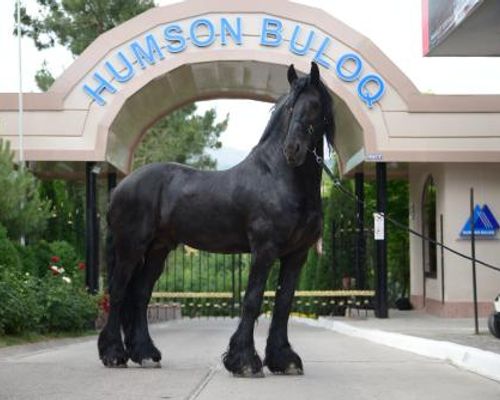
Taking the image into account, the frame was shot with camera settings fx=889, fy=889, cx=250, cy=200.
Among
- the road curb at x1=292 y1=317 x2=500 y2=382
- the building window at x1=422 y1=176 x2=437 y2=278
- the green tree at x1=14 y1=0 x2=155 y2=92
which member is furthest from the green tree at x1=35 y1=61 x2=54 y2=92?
the road curb at x1=292 y1=317 x2=500 y2=382

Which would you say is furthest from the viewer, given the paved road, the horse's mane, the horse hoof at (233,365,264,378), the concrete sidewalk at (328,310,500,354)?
the concrete sidewalk at (328,310,500,354)

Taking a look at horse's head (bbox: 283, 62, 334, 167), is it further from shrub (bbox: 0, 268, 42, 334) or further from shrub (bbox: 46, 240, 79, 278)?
shrub (bbox: 46, 240, 79, 278)

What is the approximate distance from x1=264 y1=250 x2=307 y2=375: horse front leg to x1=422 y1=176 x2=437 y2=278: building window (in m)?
16.1

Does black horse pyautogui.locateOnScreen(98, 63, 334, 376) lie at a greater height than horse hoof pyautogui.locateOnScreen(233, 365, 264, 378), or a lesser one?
greater

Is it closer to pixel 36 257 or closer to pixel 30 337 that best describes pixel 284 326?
pixel 30 337

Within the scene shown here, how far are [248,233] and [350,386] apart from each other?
5.53ft

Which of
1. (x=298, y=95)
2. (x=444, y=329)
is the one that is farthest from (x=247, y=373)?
(x=444, y=329)

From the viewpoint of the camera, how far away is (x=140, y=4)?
134ft

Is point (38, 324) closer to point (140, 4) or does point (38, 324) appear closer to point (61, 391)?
point (61, 391)

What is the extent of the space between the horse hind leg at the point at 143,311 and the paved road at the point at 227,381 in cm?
15

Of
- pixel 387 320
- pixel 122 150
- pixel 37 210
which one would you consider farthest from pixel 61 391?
pixel 122 150

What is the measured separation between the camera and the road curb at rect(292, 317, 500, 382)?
8546 mm

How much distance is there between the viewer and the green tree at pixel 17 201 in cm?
1611

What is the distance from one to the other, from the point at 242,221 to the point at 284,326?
41.7 inches
